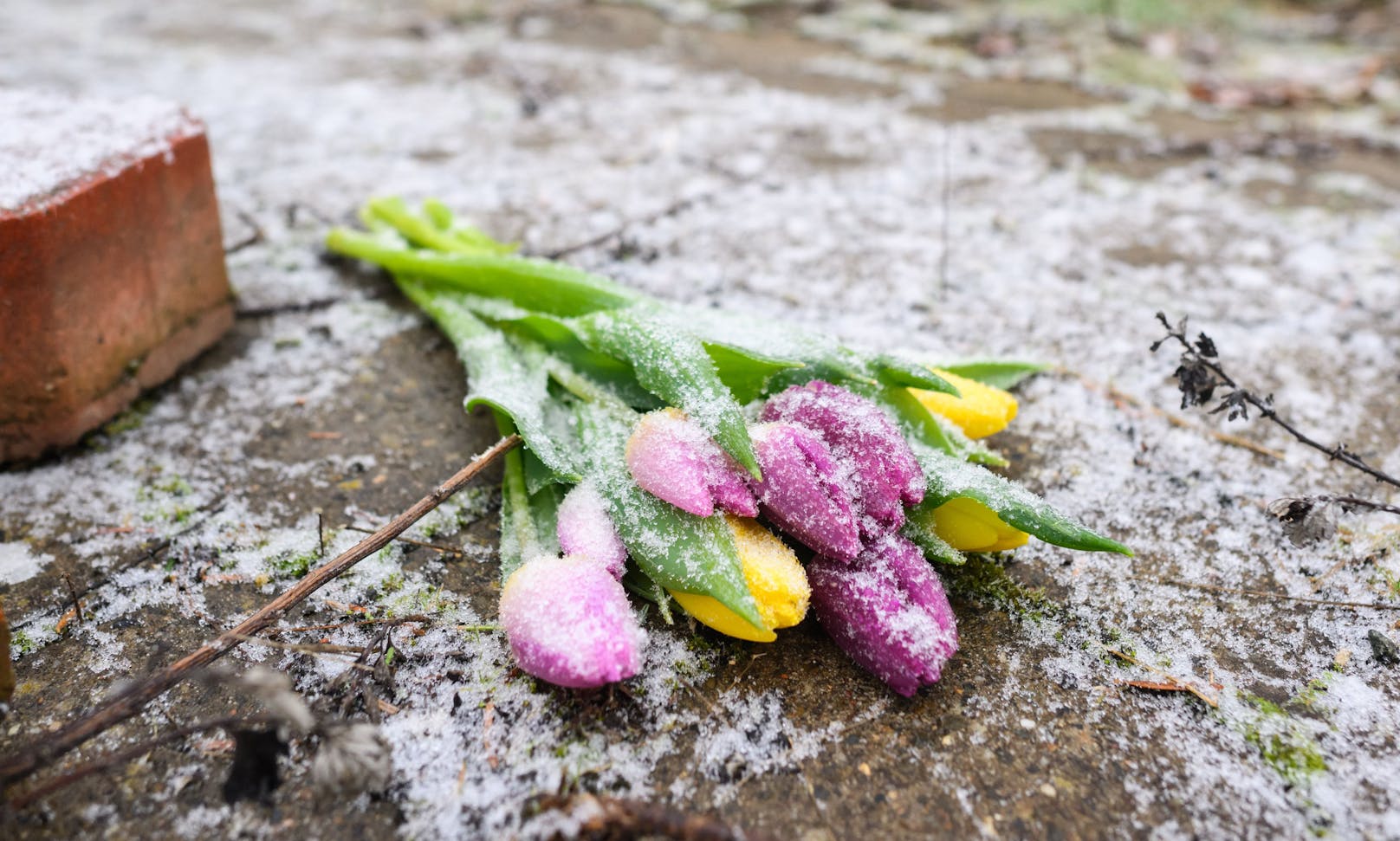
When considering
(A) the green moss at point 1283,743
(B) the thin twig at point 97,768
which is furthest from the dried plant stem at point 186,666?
(A) the green moss at point 1283,743

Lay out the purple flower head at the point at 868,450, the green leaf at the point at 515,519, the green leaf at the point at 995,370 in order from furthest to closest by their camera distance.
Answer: the green leaf at the point at 995,370 → the green leaf at the point at 515,519 → the purple flower head at the point at 868,450

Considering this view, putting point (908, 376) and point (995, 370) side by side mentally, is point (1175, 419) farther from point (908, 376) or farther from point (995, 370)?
point (908, 376)

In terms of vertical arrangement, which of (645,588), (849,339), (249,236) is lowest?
(645,588)

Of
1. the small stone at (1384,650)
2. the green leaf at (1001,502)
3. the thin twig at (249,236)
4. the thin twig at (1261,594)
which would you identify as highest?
the thin twig at (249,236)

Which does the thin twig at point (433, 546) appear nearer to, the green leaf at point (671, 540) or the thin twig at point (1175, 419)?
the green leaf at point (671, 540)

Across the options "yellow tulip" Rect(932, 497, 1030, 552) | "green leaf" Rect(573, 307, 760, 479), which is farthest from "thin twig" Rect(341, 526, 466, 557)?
"yellow tulip" Rect(932, 497, 1030, 552)

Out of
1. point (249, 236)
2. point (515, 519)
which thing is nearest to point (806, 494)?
point (515, 519)

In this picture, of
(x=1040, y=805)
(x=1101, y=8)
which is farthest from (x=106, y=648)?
(x=1101, y=8)
